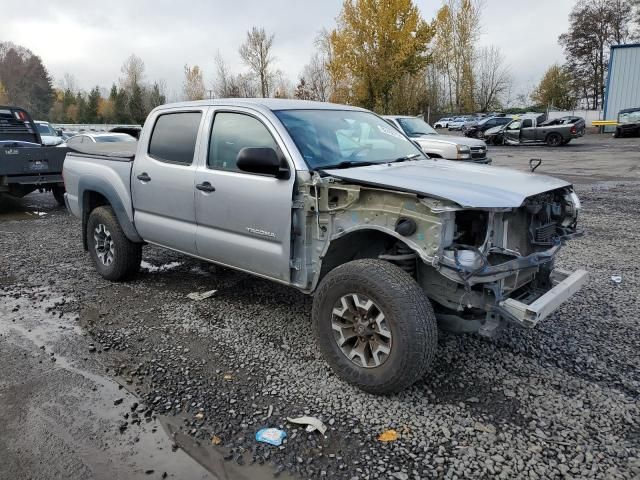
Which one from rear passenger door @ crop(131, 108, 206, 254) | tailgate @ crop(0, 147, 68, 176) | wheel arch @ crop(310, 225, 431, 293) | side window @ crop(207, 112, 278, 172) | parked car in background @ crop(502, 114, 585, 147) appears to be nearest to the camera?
wheel arch @ crop(310, 225, 431, 293)

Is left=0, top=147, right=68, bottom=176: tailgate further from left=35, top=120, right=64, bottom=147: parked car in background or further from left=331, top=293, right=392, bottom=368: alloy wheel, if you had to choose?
left=331, top=293, right=392, bottom=368: alloy wheel

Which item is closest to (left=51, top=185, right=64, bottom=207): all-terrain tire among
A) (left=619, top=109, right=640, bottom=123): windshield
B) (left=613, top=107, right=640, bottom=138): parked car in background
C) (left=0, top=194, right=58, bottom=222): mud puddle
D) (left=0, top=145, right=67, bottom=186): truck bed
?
(left=0, top=194, right=58, bottom=222): mud puddle

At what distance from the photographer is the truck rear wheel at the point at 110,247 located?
17.6 ft

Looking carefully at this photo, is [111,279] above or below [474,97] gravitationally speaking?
below

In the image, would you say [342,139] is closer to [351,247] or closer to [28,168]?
[351,247]

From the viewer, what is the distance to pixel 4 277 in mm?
6000

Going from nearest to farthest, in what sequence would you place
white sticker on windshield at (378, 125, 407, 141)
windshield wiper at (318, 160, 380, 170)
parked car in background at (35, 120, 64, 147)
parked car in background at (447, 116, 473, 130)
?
windshield wiper at (318, 160, 380, 170) → white sticker on windshield at (378, 125, 407, 141) → parked car in background at (35, 120, 64, 147) → parked car in background at (447, 116, 473, 130)

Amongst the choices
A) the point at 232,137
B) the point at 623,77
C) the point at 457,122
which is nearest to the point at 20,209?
the point at 232,137

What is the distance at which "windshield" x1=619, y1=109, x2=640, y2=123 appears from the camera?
29.2 metres

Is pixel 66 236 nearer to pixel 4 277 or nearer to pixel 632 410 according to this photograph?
pixel 4 277

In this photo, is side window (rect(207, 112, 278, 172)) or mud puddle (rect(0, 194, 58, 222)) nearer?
side window (rect(207, 112, 278, 172))

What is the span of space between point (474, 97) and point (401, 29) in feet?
120

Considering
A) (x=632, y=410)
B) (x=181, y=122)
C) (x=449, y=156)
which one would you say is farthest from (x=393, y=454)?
(x=449, y=156)

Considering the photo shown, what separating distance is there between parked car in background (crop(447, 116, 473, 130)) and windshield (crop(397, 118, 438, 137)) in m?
35.1
